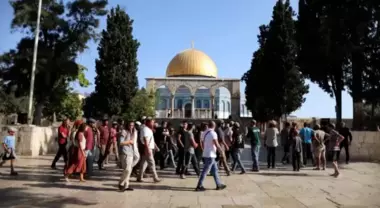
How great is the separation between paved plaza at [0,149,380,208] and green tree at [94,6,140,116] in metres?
15.5

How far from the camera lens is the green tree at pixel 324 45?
18930 millimetres

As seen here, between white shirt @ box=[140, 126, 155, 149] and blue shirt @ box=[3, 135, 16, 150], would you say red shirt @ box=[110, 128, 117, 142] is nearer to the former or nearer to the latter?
blue shirt @ box=[3, 135, 16, 150]

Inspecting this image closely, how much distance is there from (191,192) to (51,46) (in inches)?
679

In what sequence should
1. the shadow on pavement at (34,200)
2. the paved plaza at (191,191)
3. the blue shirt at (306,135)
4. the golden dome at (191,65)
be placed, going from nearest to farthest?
1. the shadow on pavement at (34,200)
2. the paved plaza at (191,191)
3. the blue shirt at (306,135)
4. the golden dome at (191,65)

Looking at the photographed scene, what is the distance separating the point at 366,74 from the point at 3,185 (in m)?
18.9

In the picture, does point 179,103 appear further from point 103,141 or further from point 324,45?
point 103,141

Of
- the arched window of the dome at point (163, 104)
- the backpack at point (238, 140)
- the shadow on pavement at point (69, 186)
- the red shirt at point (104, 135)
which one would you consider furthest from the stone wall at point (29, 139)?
the arched window of the dome at point (163, 104)

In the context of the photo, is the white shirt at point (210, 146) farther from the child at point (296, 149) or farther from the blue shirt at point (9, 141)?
the blue shirt at point (9, 141)

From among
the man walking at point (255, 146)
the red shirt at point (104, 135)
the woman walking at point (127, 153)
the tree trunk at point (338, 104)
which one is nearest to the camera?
the woman walking at point (127, 153)

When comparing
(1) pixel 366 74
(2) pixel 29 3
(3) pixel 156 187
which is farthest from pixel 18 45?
(1) pixel 366 74

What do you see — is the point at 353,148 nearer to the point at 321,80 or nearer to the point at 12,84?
the point at 321,80

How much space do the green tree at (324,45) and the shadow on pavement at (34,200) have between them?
52.9 ft

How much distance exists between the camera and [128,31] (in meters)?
25.8

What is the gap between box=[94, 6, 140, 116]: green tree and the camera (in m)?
25.4
